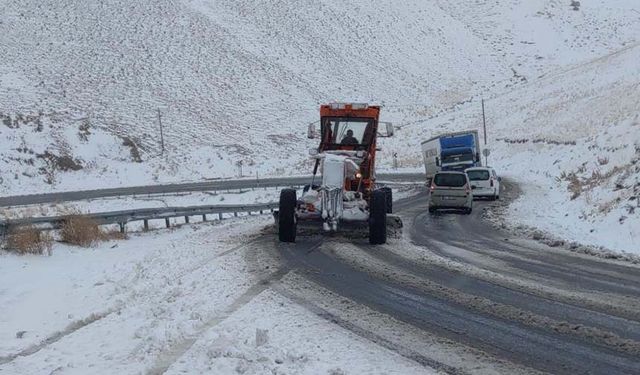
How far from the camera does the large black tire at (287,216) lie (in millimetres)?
15094

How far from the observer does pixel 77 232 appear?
1532 cm

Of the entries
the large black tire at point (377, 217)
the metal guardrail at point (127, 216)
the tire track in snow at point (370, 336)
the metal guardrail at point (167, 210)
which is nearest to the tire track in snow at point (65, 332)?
the tire track in snow at point (370, 336)

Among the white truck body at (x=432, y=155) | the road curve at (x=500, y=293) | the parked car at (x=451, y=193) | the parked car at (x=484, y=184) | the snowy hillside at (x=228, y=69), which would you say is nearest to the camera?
the road curve at (x=500, y=293)

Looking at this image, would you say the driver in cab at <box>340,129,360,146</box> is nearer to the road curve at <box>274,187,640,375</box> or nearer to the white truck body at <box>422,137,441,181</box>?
the road curve at <box>274,187,640,375</box>

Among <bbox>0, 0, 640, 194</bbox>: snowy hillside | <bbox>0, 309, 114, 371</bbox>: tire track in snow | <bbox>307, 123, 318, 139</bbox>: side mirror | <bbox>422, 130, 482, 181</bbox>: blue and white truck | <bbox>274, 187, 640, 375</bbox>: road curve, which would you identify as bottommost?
<bbox>274, 187, 640, 375</bbox>: road curve

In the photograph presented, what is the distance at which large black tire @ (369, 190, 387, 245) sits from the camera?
48.9 ft

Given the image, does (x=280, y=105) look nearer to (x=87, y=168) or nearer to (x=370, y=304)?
(x=87, y=168)

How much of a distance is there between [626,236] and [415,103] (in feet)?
178

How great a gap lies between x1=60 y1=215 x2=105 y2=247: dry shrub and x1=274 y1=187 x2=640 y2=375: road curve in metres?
4.28

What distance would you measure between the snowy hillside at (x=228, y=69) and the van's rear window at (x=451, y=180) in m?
20.9

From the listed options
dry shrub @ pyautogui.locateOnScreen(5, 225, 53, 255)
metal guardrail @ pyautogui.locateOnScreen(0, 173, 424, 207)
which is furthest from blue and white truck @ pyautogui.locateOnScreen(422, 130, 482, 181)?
dry shrub @ pyautogui.locateOnScreen(5, 225, 53, 255)

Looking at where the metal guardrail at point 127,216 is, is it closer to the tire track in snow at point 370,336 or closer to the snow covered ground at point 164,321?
the snow covered ground at point 164,321

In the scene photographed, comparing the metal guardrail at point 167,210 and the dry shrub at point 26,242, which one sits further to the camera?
the metal guardrail at point 167,210

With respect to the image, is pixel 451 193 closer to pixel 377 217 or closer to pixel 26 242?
pixel 377 217
